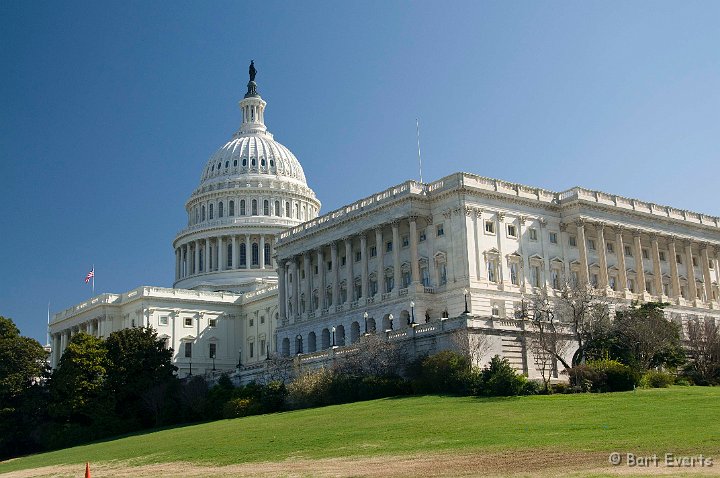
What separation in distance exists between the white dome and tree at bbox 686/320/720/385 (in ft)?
298

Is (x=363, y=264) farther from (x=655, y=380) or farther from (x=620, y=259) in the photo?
(x=655, y=380)

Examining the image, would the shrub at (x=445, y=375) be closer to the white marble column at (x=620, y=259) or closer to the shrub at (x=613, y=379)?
the shrub at (x=613, y=379)

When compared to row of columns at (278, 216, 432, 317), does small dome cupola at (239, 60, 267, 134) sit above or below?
above

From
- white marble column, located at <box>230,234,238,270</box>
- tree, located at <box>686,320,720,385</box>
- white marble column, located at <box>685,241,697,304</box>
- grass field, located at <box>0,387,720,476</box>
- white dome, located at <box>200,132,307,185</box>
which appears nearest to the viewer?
grass field, located at <box>0,387,720,476</box>

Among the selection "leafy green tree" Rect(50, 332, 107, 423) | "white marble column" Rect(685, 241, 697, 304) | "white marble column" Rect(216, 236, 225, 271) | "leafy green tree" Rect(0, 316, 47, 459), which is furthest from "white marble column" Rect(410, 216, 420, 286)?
"white marble column" Rect(216, 236, 225, 271)

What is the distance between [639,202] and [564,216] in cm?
1144

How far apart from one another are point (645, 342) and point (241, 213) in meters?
90.7

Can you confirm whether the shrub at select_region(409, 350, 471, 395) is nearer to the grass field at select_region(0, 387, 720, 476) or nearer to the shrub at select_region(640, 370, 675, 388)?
the grass field at select_region(0, 387, 720, 476)

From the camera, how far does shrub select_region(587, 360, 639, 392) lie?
197 ft

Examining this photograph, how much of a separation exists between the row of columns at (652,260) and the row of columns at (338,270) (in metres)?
17.2

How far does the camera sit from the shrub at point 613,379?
197ft

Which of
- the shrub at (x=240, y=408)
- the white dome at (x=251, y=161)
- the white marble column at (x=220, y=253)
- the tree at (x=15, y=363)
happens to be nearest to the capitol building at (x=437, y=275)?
the shrub at (x=240, y=408)

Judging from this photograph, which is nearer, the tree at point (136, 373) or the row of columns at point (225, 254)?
the tree at point (136, 373)

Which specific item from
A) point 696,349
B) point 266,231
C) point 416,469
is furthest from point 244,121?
point 416,469
